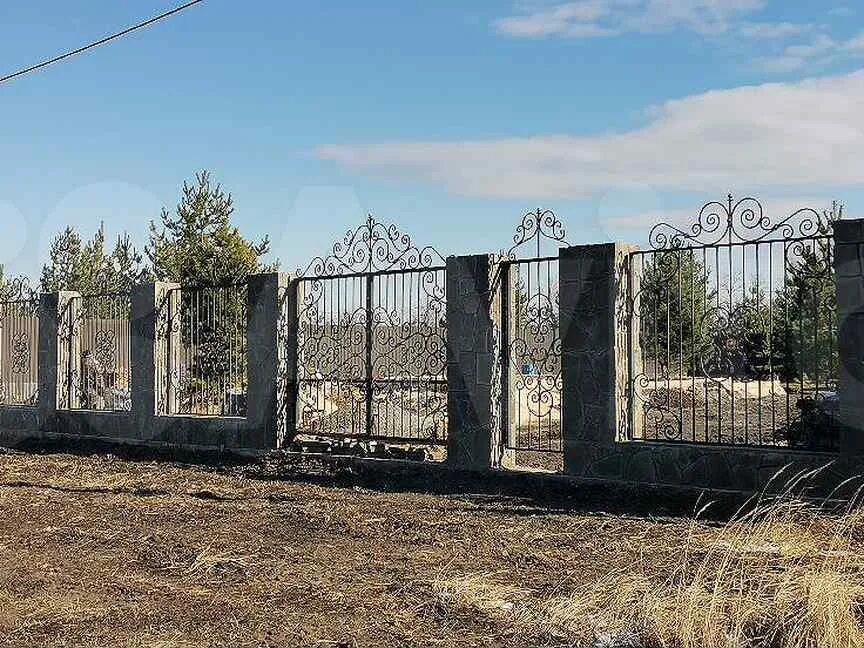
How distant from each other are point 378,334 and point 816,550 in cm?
638

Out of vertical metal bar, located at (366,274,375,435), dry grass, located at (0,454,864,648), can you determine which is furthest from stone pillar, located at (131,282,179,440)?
dry grass, located at (0,454,864,648)

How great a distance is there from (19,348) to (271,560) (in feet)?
40.2

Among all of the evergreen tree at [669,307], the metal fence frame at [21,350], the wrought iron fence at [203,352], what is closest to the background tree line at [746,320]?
the evergreen tree at [669,307]

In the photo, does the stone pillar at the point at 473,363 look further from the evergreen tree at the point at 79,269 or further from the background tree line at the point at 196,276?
the evergreen tree at the point at 79,269

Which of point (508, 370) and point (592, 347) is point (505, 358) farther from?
point (592, 347)

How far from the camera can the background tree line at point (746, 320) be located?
8672mm

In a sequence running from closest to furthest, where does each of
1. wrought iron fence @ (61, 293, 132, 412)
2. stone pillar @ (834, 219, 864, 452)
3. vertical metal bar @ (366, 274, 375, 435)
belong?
stone pillar @ (834, 219, 864, 452) → vertical metal bar @ (366, 274, 375, 435) → wrought iron fence @ (61, 293, 132, 412)

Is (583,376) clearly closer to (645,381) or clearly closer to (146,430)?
(645,381)

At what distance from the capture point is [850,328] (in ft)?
27.7

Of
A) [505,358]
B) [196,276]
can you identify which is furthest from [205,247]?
[505,358]

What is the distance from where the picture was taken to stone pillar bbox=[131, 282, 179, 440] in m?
14.3

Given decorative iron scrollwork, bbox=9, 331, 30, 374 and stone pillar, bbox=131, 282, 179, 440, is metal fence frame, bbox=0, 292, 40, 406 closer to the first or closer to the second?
decorative iron scrollwork, bbox=9, 331, 30, 374

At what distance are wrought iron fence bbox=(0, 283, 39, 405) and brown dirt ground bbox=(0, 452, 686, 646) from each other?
6.85m

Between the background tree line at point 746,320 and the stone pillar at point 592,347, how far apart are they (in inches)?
12.8
